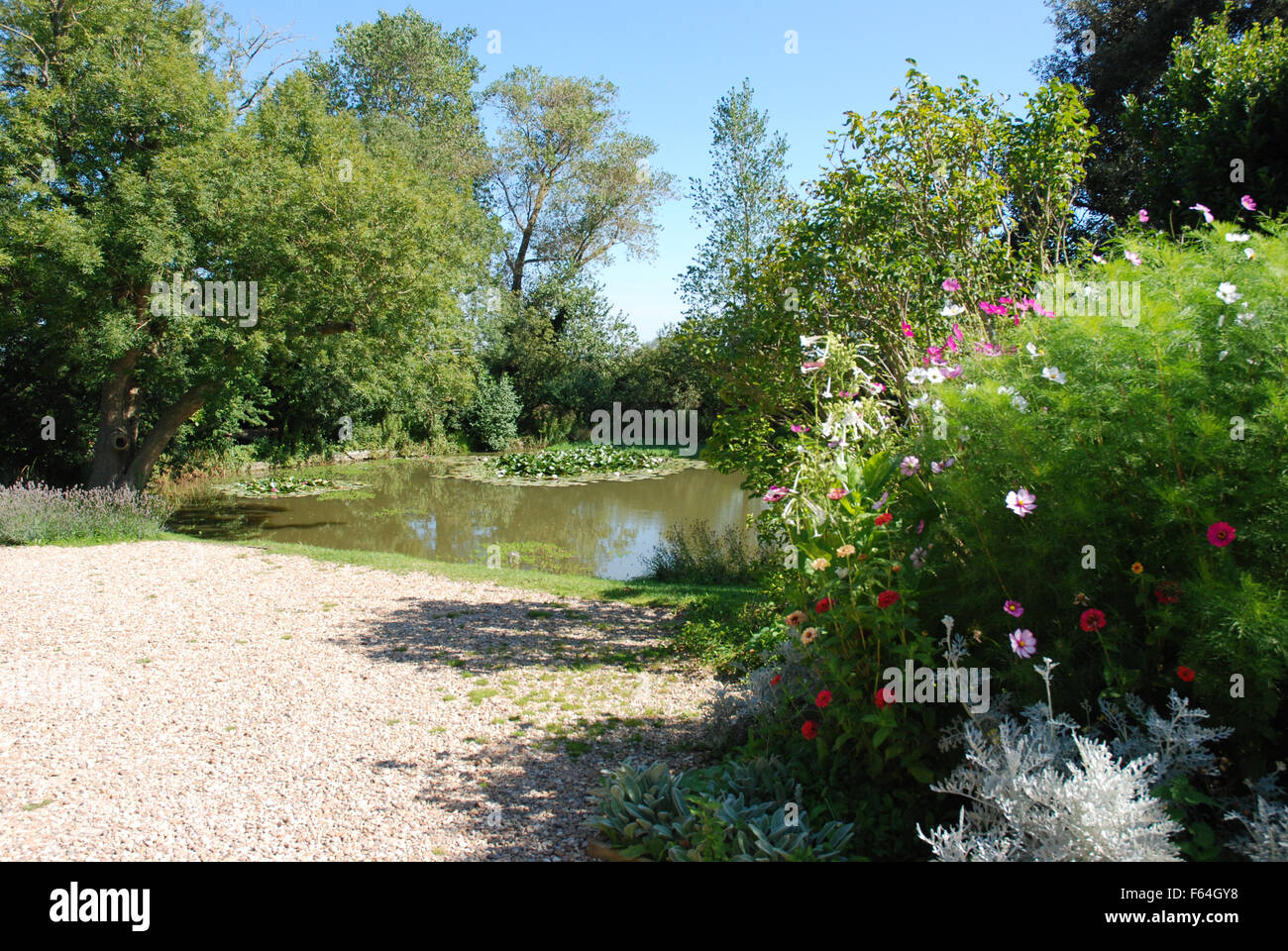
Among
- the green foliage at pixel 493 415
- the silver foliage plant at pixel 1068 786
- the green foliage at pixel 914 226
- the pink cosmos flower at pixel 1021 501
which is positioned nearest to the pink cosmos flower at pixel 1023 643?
the silver foliage plant at pixel 1068 786

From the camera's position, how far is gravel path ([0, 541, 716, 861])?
3.60m

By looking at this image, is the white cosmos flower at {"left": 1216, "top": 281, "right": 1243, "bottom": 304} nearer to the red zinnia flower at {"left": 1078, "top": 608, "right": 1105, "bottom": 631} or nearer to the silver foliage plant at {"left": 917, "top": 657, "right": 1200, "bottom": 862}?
the red zinnia flower at {"left": 1078, "top": 608, "right": 1105, "bottom": 631}

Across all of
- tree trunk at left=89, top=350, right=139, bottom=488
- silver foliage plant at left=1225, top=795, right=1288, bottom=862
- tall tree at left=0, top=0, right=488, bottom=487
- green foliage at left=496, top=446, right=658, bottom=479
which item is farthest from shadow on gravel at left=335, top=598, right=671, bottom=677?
green foliage at left=496, top=446, right=658, bottom=479

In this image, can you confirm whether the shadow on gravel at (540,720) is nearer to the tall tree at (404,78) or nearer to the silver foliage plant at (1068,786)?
the silver foliage plant at (1068,786)

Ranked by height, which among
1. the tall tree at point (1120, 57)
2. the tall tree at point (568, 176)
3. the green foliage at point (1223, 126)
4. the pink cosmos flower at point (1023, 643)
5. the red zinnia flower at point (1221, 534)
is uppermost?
the tall tree at point (568, 176)

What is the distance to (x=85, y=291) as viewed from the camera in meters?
11.0

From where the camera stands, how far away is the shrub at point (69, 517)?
33.5 ft

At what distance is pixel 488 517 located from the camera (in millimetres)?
15211

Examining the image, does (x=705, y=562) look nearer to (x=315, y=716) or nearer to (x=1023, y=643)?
(x=315, y=716)

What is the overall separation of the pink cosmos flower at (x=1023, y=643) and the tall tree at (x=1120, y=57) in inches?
390

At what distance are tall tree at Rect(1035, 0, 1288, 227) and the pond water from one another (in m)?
8.18

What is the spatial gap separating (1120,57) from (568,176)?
21.6m
